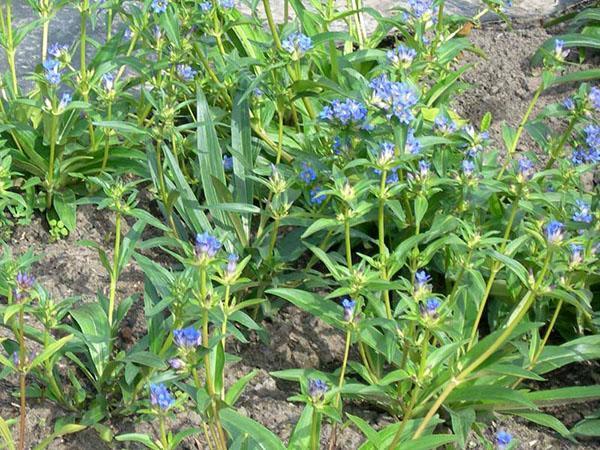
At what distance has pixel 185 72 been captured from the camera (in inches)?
149

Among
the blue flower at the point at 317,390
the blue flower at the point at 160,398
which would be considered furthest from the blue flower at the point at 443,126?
the blue flower at the point at 160,398

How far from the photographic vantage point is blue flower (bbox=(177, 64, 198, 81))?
3.78 metres

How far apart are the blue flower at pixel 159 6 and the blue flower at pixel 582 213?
1.58 metres

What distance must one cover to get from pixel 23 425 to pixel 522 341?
165cm

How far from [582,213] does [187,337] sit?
1398 millimetres

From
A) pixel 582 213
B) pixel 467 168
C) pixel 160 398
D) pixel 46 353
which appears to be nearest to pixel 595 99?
pixel 582 213

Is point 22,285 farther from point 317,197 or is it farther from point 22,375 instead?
point 317,197

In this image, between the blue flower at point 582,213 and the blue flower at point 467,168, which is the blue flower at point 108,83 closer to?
the blue flower at point 467,168

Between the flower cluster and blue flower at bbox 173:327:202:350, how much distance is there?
921 mm

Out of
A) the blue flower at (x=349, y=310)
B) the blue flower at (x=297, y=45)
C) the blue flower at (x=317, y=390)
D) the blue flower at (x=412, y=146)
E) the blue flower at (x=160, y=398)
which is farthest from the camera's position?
→ the blue flower at (x=297, y=45)

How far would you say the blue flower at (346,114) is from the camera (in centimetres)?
314

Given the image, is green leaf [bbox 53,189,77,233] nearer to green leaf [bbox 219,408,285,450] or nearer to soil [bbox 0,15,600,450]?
soil [bbox 0,15,600,450]

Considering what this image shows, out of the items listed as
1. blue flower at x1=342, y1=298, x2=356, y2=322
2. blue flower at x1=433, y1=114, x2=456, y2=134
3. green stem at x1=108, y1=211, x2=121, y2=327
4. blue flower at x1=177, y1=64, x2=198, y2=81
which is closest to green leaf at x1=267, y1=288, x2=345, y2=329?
blue flower at x1=342, y1=298, x2=356, y2=322

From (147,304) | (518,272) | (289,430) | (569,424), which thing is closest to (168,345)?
(147,304)
